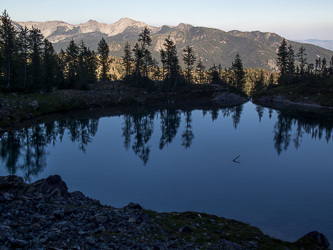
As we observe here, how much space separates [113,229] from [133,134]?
36.3m

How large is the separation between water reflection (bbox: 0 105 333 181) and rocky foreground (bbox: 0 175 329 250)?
12704 millimetres

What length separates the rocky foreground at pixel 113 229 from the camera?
42.4 ft

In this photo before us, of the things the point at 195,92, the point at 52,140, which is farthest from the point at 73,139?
the point at 195,92

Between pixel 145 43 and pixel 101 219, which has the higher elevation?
pixel 145 43

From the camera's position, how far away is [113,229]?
1489 centimetres

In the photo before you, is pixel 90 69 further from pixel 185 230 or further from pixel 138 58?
pixel 185 230

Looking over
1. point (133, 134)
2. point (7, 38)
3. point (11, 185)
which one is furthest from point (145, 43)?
point (11, 185)

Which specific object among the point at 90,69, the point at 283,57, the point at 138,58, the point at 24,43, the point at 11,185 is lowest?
the point at 11,185

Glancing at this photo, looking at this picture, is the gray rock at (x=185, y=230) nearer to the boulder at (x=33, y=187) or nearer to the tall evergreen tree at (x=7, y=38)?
the boulder at (x=33, y=187)

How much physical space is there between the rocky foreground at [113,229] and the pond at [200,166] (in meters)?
2.92

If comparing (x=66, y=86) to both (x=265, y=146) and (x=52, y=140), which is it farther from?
(x=265, y=146)

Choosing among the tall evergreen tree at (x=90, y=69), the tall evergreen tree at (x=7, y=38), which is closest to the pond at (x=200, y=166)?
the tall evergreen tree at (x=7, y=38)

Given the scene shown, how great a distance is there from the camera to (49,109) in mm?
67938

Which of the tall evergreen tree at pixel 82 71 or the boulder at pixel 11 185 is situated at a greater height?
the tall evergreen tree at pixel 82 71
